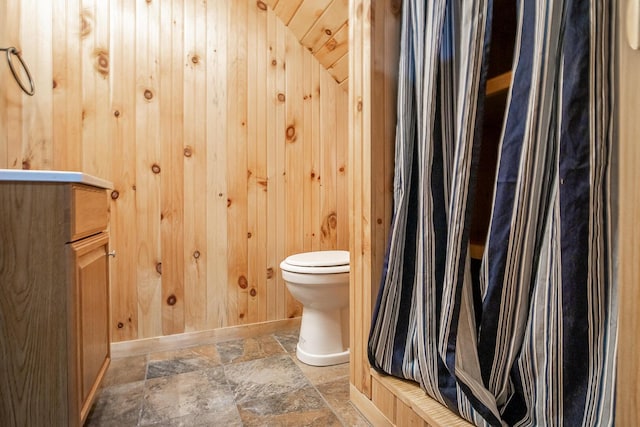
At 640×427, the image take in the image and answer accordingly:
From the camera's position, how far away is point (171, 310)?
181 centimetres

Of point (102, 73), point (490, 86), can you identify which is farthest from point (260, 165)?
point (490, 86)

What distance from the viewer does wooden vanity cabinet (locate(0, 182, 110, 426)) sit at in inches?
34.9

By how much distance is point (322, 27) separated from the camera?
72.6 inches

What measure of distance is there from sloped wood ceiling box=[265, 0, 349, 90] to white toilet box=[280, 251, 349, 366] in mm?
1135

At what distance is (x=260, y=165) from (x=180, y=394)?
1190mm

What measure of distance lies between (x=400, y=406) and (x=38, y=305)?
107 cm

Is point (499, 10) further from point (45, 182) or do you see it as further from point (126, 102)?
point (126, 102)

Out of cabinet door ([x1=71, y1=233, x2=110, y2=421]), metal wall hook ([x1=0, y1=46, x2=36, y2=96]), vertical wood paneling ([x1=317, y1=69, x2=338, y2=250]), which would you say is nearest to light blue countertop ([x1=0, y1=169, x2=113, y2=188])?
cabinet door ([x1=71, y1=233, x2=110, y2=421])

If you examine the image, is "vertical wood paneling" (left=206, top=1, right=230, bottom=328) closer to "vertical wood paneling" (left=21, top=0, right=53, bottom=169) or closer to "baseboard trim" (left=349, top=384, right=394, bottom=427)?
"vertical wood paneling" (left=21, top=0, right=53, bottom=169)

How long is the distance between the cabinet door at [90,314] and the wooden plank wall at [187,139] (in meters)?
0.45

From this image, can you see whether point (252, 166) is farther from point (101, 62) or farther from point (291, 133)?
point (101, 62)

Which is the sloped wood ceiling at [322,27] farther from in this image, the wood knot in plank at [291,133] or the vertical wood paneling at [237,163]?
the wood knot in plank at [291,133]

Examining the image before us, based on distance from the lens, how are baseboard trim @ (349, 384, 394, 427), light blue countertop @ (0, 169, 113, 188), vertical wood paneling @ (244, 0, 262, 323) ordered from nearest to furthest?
light blue countertop @ (0, 169, 113, 188), baseboard trim @ (349, 384, 394, 427), vertical wood paneling @ (244, 0, 262, 323)

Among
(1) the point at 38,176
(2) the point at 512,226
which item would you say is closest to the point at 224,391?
(1) the point at 38,176
